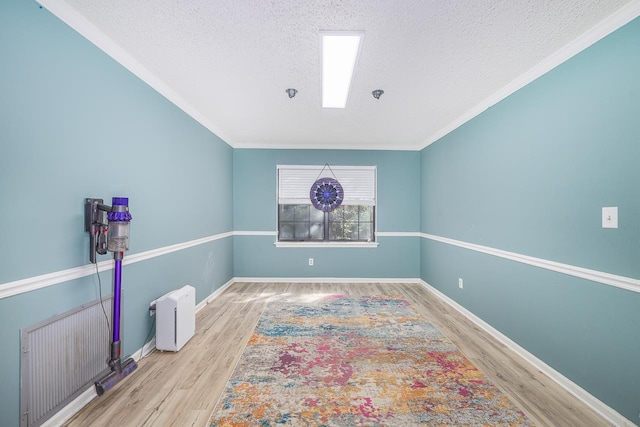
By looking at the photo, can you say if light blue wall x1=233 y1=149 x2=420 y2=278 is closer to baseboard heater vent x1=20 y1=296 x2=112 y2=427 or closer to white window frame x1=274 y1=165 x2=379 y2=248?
white window frame x1=274 y1=165 x2=379 y2=248

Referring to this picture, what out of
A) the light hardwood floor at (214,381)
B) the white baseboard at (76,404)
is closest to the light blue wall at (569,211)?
the light hardwood floor at (214,381)

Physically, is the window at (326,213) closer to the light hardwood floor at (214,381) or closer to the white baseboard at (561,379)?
the light hardwood floor at (214,381)

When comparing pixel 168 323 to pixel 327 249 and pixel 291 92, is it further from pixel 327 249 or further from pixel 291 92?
pixel 327 249

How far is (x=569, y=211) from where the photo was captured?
1.98 metres

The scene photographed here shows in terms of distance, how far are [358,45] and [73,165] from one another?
2.10 m

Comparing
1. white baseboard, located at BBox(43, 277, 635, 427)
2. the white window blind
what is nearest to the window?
the white window blind

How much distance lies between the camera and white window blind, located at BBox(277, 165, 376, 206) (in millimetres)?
4855

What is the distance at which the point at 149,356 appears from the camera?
7.81 ft

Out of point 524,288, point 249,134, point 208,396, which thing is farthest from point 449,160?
point 208,396

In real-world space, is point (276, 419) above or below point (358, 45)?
below

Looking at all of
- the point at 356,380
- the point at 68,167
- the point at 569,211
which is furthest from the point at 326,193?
the point at 68,167

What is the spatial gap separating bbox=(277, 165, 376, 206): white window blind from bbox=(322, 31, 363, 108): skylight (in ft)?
6.38

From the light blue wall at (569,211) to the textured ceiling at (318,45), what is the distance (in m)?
0.31

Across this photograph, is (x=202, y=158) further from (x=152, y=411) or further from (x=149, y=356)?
(x=152, y=411)
